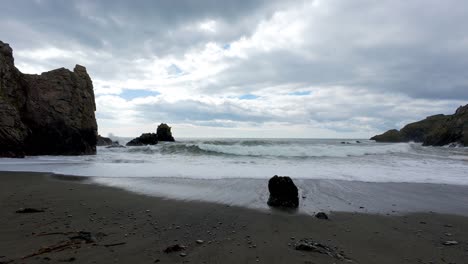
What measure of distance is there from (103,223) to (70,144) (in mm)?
20320

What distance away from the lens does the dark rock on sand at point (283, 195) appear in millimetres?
5926

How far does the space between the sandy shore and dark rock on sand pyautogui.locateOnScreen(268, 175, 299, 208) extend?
61cm

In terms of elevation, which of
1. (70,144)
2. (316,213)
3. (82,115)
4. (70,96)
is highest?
(70,96)

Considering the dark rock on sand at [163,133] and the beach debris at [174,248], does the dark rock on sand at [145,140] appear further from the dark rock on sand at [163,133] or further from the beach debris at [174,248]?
the beach debris at [174,248]

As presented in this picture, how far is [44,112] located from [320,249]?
23326mm

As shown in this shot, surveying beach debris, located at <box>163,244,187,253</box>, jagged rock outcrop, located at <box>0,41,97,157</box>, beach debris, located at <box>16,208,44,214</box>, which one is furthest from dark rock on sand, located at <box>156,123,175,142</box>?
beach debris, located at <box>163,244,187,253</box>

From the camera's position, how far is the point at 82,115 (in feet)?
78.0

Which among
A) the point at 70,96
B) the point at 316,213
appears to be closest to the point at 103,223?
the point at 316,213

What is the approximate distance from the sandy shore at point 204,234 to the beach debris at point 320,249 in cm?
3

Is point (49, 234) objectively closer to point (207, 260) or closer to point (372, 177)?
point (207, 260)

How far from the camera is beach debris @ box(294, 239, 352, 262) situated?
3352mm

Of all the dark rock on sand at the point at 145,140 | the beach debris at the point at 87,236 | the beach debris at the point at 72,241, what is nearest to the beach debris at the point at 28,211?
the beach debris at the point at 72,241

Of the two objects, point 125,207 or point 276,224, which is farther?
point 125,207

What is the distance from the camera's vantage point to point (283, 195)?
19.6ft
